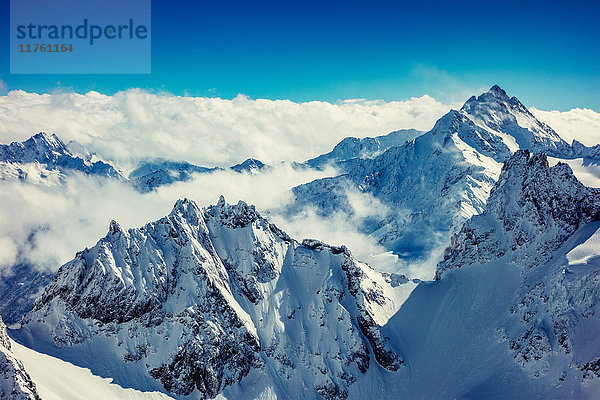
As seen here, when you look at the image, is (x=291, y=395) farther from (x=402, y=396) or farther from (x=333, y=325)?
(x=402, y=396)

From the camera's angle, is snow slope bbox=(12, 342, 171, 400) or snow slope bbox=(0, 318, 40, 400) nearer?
snow slope bbox=(0, 318, 40, 400)

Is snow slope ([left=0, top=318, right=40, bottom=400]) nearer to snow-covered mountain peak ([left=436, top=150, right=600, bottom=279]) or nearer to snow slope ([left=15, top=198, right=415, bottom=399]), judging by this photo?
snow slope ([left=15, top=198, right=415, bottom=399])

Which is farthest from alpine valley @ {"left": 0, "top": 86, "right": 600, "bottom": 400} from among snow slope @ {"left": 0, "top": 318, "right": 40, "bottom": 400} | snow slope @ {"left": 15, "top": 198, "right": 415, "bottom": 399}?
snow slope @ {"left": 0, "top": 318, "right": 40, "bottom": 400}

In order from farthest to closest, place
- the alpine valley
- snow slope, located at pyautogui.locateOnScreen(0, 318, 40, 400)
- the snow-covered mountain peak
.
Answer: the snow-covered mountain peak, the alpine valley, snow slope, located at pyautogui.locateOnScreen(0, 318, 40, 400)

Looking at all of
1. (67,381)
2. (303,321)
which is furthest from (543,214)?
(67,381)

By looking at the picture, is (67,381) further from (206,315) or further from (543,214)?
(543,214)

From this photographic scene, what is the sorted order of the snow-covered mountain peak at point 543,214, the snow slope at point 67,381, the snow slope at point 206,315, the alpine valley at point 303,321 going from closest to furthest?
the snow slope at point 67,381 → the alpine valley at point 303,321 → the snow slope at point 206,315 → the snow-covered mountain peak at point 543,214

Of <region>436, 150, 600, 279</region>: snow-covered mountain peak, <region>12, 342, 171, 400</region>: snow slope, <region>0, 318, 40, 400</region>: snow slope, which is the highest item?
<region>436, 150, 600, 279</region>: snow-covered mountain peak

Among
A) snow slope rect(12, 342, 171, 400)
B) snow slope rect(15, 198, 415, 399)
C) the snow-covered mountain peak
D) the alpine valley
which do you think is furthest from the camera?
the snow-covered mountain peak

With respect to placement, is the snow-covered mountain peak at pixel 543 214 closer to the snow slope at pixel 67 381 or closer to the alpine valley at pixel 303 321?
the alpine valley at pixel 303 321

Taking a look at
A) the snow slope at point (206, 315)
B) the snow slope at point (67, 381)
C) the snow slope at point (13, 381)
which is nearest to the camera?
the snow slope at point (13, 381)

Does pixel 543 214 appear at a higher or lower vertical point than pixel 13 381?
higher

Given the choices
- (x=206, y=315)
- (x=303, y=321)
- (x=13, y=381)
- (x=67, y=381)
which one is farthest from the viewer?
(x=303, y=321)

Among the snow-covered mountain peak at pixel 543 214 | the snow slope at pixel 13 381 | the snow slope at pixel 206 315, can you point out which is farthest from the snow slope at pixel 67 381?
the snow-covered mountain peak at pixel 543 214
